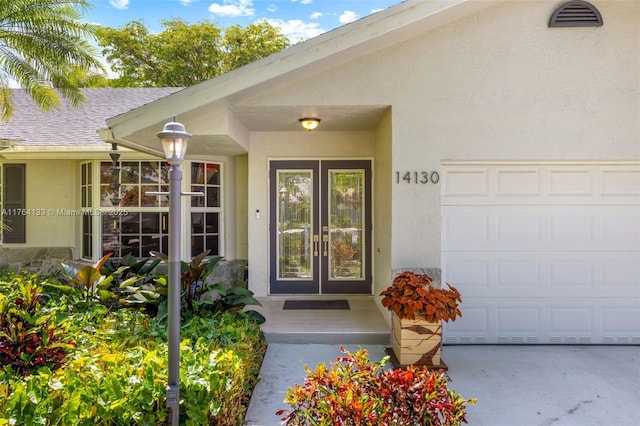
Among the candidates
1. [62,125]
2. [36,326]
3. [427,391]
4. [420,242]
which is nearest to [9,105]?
[62,125]

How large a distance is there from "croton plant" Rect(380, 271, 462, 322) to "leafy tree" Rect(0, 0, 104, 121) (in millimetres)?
6642

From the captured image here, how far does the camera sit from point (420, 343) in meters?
4.19

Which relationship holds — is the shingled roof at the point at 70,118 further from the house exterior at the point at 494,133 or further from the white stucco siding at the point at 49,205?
the house exterior at the point at 494,133

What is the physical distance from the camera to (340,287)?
6.81 metres

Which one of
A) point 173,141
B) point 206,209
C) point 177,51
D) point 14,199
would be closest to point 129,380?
point 173,141

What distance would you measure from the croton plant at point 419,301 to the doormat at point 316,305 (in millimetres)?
1870

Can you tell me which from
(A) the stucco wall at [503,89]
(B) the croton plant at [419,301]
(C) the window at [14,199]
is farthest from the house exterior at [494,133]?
(C) the window at [14,199]

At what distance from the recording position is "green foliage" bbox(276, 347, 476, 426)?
2148mm

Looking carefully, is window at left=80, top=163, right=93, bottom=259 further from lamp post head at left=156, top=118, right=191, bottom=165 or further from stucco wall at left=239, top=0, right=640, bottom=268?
lamp post head at left=156, top=118, right=191, bottom=165

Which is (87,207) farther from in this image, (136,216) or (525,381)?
(525,381)

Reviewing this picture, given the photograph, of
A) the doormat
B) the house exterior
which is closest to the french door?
the doormat

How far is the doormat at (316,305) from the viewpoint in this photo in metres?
6.06

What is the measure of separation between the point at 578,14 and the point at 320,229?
4.72 meters

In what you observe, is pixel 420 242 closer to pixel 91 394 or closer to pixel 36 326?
pixel 91 394
